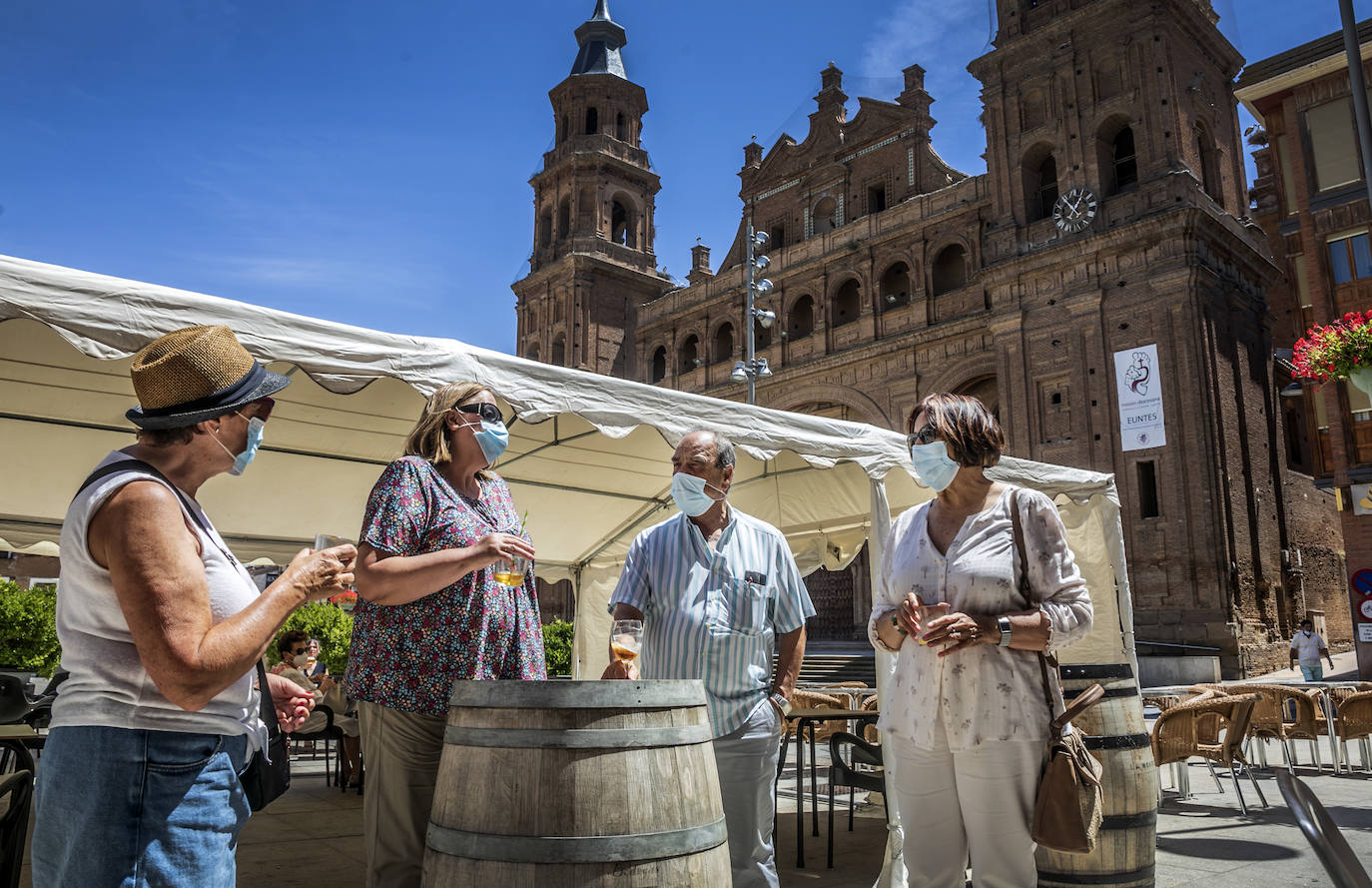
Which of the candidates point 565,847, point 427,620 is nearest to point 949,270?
point 427,620

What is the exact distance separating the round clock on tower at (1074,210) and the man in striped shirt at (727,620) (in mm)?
22406

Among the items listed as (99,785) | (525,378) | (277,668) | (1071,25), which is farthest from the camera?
(1071,25)

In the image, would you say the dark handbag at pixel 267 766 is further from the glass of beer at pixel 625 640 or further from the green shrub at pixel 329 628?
the green shrub at pixel 329 628

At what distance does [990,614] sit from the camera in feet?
9.00

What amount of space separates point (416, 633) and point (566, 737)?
2.15 ft

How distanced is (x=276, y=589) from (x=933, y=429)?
6.58ft

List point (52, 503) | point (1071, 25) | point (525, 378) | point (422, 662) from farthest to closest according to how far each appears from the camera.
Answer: point (1071, 25) → point (52, 503) → point (525, 378) → point (422, 662)

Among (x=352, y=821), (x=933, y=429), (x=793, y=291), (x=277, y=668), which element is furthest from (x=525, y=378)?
(x=793, y=291)

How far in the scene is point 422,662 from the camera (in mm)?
2502

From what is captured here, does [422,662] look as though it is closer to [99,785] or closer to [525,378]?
[99,785]

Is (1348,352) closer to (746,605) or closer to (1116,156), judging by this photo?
(746,605)

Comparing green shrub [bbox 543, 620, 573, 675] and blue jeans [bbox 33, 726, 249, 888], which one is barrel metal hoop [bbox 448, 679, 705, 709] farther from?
green shrub [bbox 543, 620, 573, 675]

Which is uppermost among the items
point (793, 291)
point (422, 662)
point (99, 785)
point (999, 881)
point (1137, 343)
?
point (793, 291)

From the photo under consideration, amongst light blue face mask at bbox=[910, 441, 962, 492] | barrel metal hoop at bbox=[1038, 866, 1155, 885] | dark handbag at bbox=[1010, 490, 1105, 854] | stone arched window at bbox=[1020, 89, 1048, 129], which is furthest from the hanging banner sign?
dark handbag at bbox=[1010, 490, 1105, 854]
